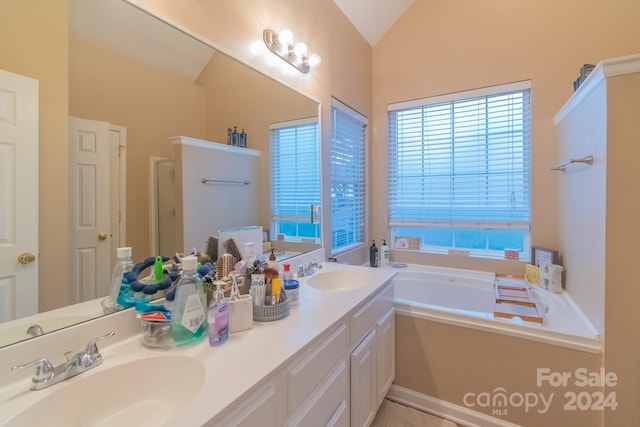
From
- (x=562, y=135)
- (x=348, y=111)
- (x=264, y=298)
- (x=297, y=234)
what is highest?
(x=348, y=111)

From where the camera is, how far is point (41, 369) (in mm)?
748

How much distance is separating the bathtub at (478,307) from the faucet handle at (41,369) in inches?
68.0

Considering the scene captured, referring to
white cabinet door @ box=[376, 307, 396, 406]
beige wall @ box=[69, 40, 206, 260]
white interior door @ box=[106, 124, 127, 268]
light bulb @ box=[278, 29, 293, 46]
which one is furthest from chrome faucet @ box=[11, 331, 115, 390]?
light bulb @ box=[278, 29, 293, 46]

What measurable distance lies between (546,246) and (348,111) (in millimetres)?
2002

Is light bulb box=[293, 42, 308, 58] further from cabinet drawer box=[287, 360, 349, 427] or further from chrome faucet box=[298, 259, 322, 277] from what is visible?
cabinet drawer box=[287, 360, 349, 427]

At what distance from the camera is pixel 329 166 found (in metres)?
2.35

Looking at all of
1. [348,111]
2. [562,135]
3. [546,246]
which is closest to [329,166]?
[348,111]

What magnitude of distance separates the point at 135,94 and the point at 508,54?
9.29 feet

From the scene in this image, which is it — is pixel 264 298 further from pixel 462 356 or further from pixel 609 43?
pixel 609 43

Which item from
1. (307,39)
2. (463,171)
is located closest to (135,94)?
(307,39)

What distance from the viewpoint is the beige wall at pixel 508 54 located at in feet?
7.23

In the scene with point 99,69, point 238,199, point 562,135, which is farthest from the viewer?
point 562,135

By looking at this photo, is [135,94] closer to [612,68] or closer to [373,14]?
[612,68]

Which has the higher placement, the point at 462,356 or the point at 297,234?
the point at 297,234
